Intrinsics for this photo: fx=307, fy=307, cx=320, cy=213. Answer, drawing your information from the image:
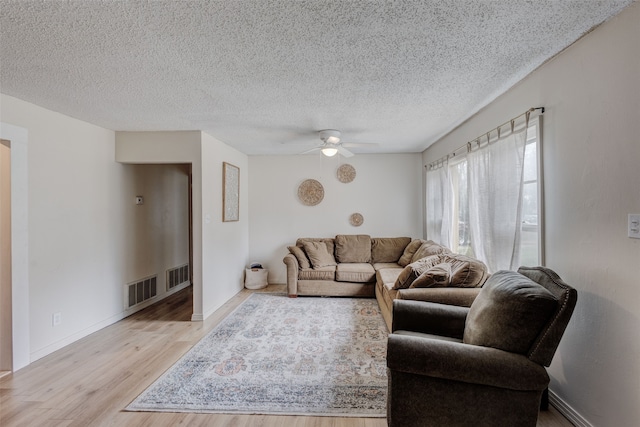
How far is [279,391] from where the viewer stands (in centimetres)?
227

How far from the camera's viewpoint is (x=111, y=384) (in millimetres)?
2398

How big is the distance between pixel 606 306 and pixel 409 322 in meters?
1.10

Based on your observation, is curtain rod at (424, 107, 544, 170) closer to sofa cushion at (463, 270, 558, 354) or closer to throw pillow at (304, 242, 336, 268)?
sofa cushion at (463, 270, 558, 354)

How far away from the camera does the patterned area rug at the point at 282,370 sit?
6.93 feet

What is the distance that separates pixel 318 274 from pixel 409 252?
1.49 meters

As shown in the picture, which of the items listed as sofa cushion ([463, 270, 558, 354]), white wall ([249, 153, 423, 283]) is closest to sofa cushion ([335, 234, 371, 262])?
white wall ([249, 153, 423, 283])

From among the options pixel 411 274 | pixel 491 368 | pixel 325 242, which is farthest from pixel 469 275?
pixel 325 242

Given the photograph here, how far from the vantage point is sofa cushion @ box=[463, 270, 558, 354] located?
1.47 m

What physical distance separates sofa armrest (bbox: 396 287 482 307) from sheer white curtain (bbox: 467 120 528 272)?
39 cm

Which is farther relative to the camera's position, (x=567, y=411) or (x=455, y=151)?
(x=455, y=151)

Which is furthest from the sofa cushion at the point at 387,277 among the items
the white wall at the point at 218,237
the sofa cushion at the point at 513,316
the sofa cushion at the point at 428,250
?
the white wall at the point at 218,237

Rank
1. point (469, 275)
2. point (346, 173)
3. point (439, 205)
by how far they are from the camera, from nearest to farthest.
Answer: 1. point (469, 275)
2. point (439, 205)
3. point (346, 173)

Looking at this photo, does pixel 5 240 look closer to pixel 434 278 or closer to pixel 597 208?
pixel 434 278

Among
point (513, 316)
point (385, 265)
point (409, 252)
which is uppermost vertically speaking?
point (513, 316)
